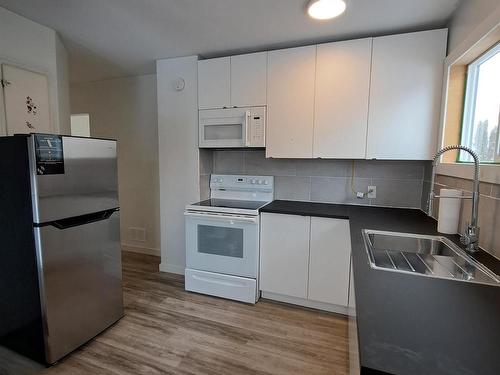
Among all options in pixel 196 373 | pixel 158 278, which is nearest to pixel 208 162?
pixel 158 278

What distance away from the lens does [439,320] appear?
72 centimetres

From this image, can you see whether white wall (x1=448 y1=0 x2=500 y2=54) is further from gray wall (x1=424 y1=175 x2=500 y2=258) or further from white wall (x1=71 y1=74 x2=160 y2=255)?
white wall (x1=71 y1=74 x2=160 y2=255)

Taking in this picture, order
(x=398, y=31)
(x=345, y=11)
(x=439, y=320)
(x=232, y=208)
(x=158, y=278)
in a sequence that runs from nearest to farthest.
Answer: (x=439, y=320)
(x=345, y=11)
(x=398, y=31)
(x=232, y=208)
(x=158, y=278)

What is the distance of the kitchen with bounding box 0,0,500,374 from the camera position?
5.20 ft

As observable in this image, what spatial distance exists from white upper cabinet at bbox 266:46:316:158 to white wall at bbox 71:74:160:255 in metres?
1.75

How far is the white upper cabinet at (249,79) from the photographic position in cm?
240

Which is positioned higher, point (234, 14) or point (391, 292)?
point (234, 14)

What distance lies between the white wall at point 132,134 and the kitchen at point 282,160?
1.56ft

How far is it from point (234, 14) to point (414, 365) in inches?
84.6

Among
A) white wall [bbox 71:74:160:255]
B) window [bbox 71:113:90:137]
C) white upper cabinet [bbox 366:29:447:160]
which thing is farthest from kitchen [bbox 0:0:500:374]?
window [bbox 71:113:90:137]

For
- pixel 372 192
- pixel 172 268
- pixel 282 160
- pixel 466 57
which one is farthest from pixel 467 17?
pixel 172 268

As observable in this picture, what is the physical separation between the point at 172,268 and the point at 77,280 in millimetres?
1342

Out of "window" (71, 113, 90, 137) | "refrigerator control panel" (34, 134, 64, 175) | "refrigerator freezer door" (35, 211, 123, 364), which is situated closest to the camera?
"refrigerator control panel" (34, 134, 64, 175)

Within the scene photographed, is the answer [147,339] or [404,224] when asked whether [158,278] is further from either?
[404,224]
